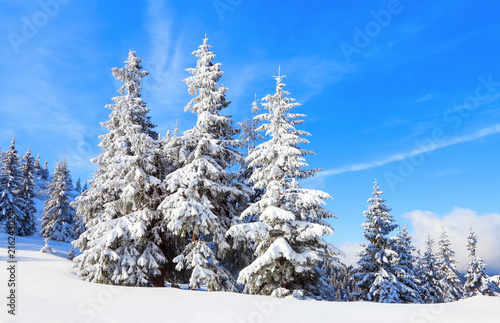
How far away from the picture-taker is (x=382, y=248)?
23906 millimetres

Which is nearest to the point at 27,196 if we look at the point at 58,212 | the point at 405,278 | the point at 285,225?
the point at 58,212

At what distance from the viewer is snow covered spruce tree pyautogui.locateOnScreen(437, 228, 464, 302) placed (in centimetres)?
3453

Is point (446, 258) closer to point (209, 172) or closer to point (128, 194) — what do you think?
point (209, 172)

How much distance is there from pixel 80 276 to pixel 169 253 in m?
4.87

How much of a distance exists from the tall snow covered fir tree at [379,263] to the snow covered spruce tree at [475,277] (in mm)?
17622

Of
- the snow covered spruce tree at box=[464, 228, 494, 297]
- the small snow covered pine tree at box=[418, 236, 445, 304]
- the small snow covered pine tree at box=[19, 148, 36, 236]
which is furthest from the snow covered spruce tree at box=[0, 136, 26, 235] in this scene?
the snow covered spruce tree at box=[464, 228, 494, 297]

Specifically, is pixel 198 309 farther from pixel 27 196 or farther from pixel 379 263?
pixel 27 196

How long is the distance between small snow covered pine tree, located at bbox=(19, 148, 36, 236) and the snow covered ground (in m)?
39.7

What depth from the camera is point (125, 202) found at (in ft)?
53.1

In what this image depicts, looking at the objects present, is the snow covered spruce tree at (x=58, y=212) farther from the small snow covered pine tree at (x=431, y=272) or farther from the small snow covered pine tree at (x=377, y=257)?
the small snow covered pine tree at (x=431, y=272)

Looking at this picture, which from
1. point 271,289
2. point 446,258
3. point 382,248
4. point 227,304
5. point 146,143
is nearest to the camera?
point 227,304

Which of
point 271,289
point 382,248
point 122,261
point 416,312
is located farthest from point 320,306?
point 382,248

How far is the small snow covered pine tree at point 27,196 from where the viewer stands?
42812mm

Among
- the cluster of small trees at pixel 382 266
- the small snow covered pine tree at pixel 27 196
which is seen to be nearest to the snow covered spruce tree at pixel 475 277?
the cluster of small trees at pixel 382 266
